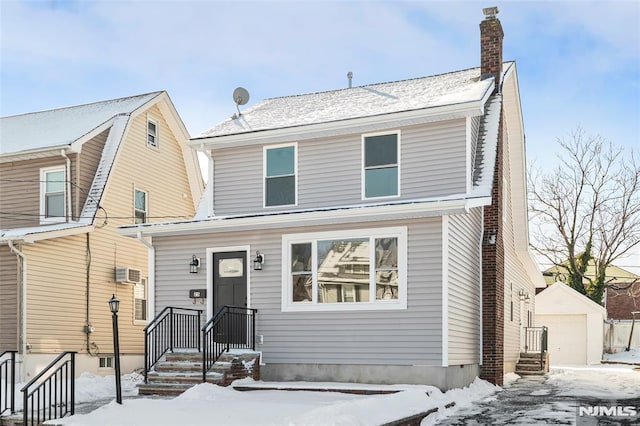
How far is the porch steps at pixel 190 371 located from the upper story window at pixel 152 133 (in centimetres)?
1003

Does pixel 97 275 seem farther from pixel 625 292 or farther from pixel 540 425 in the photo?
pixel 625 292

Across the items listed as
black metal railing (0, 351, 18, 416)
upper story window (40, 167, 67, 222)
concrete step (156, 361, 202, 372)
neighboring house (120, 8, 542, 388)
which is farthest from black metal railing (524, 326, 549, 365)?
black metal railing (0, 351, 18, 416)

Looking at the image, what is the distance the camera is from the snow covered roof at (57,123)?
2058 cm

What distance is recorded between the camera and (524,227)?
22.2 meters

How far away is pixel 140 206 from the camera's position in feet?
73.3

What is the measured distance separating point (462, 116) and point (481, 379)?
615 centimetres

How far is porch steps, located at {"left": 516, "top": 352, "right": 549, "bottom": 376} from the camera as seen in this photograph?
21.4 metres

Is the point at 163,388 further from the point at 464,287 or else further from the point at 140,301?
the point at 140,301

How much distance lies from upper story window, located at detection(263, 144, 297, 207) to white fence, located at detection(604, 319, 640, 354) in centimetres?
2267

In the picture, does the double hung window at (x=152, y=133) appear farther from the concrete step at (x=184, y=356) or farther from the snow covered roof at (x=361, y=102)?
the concrete step at (x=184, y=356)

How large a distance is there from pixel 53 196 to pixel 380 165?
32.0 ft

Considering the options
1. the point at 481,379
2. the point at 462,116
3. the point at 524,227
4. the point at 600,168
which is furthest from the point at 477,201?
the point at 600,168

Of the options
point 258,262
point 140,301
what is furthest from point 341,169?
point 140,301

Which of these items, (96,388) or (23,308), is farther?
(23,308)
